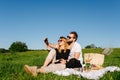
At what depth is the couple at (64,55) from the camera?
1350cm

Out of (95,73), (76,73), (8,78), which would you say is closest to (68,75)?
(76,73)

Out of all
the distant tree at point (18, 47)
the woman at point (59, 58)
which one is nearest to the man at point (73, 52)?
the woman at point (59, 58)

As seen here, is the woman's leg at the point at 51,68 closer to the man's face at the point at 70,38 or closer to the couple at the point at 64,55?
the couple at the point at 64,55

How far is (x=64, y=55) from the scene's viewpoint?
47.0 feet

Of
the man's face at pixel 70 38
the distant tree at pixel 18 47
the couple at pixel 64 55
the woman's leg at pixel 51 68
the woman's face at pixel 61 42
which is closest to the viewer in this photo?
the woman's leg at pixel 51 68

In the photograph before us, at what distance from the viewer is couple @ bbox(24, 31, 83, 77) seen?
44.3 feet

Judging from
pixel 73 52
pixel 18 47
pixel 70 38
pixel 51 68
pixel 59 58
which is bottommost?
pixel 51 68

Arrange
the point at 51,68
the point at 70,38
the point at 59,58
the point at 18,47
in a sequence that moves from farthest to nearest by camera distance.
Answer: the point at 18,47
the point at 59,58
the point at 70,38
the point at 51,68

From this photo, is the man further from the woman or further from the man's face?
the woman

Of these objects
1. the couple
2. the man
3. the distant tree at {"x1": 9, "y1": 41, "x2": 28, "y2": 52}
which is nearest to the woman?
the couple

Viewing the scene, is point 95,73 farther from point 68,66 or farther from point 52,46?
point 52,46

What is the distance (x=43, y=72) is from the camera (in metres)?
13.0

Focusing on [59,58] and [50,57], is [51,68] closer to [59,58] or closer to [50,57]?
[50,57]

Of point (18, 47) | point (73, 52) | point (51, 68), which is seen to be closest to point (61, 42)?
point (73, 52)
